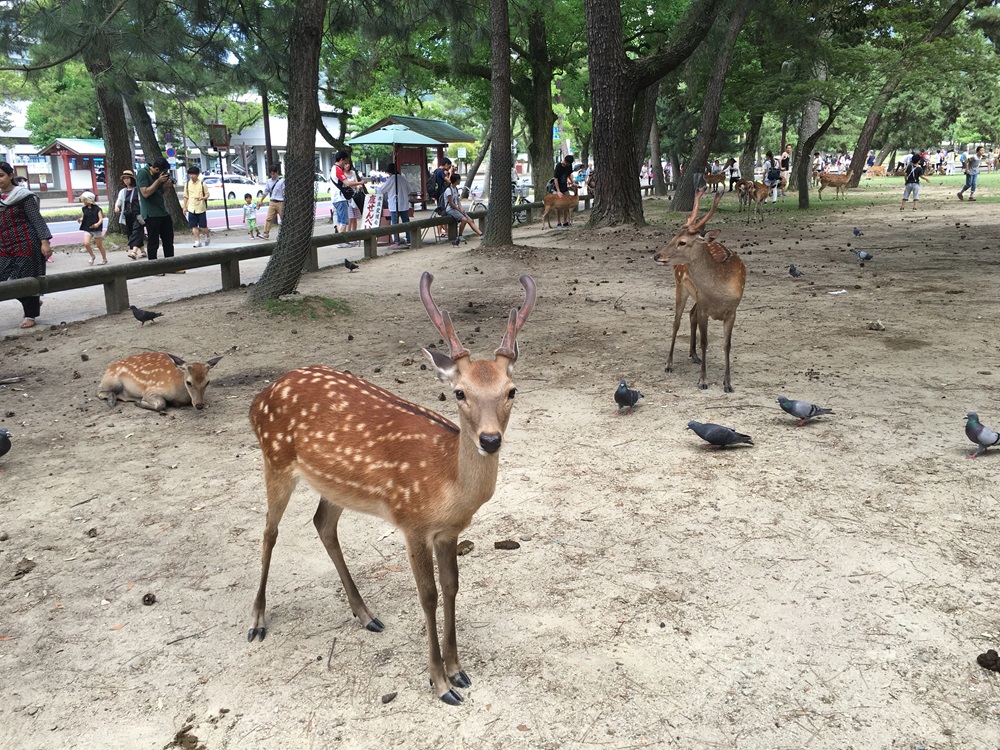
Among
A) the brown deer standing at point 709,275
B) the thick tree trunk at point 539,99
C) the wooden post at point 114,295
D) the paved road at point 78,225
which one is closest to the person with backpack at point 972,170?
the thick tree trunk at point 539,99

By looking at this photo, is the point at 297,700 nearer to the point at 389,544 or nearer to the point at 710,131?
the point at 389,544

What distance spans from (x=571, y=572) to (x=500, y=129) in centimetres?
1177

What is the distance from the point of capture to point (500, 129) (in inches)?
559

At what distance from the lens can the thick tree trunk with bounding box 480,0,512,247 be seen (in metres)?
13.9

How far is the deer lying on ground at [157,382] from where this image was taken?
6195 millimetres

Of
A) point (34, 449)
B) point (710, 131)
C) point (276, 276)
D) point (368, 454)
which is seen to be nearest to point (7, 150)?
point (710, 131)

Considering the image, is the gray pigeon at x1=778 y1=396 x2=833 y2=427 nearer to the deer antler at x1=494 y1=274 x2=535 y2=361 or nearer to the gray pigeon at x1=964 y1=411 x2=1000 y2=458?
the gray pigeon at x1=964 y1=411 x2=1000 y2=458

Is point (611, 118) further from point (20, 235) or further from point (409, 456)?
point (409, 456)

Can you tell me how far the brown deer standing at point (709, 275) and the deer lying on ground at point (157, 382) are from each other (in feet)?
12.7

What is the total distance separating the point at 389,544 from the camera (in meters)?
4.10

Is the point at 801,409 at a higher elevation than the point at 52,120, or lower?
lower

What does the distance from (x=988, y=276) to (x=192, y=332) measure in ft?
32.8

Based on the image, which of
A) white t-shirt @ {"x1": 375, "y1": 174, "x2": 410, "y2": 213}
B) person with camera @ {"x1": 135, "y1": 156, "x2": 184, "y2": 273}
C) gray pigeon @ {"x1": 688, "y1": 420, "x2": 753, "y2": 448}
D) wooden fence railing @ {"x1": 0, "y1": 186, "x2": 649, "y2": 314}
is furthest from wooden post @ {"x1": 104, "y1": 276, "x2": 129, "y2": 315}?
white t-shirt @ {"x1": 375, "y1": 174, "x2": 410, "y2": 213}

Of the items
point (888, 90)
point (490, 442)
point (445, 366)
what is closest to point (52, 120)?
point (888, 90)
